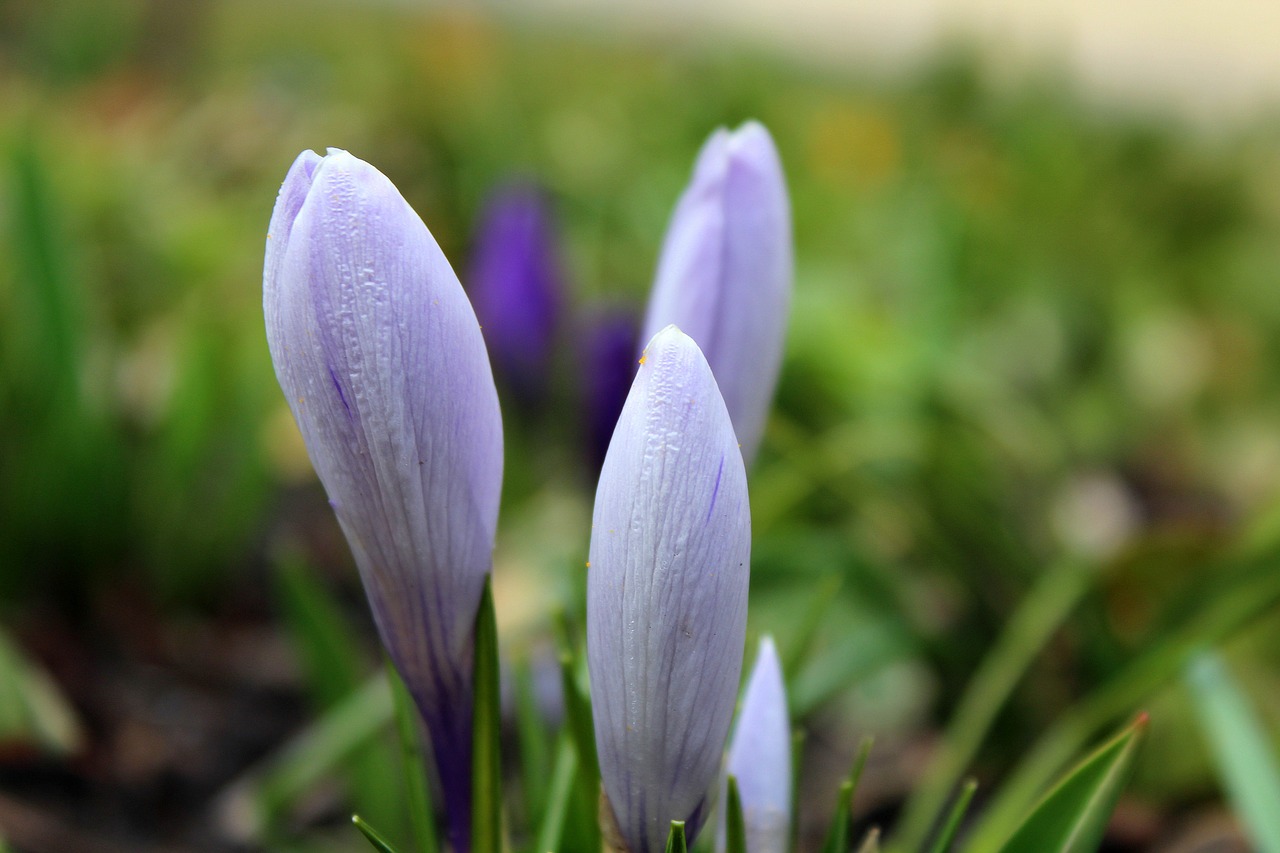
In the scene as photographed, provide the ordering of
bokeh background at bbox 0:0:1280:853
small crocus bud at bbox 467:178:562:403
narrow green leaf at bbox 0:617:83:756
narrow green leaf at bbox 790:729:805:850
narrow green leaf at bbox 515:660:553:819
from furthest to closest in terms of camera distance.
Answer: small crocus bud at bbox 467:178:562:403 → bokeh background at bbox 0:0:1280:853 → narrow green leaf at bbox 0:617:83:756 → narrow green leaf at bbox 515:660:553:819 → narrow green leaf at bbox 790:729:805:850

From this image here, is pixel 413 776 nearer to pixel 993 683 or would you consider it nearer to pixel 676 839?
pixel 676 839

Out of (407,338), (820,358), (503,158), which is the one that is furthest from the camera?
(503,158)

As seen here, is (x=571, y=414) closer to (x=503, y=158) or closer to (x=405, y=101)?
(x=503, y=158)

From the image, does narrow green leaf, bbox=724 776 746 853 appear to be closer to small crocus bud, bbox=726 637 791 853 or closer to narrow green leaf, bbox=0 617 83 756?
small crocus bud, bbox=726 637 791 853

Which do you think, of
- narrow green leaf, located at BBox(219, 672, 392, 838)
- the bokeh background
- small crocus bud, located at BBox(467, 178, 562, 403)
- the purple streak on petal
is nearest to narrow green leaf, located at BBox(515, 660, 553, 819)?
the bokeh background

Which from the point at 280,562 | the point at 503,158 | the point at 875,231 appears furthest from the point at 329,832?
the point at 875,231

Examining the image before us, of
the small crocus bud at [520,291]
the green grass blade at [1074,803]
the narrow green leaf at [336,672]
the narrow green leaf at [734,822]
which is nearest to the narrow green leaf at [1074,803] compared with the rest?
the green grass blade at [1074,803]
